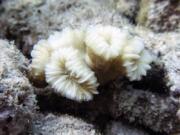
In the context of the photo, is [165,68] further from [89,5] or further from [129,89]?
[89,5]

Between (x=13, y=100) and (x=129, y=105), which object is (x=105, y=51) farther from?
(x=13, y=100)

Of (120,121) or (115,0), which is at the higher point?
(115,0)

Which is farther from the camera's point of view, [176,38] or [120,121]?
[176,38]

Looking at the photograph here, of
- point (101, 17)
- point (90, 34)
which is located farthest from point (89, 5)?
point (90, 34)

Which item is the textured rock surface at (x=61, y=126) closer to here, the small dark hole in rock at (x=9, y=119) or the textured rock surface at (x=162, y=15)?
the small dark hole in rock at (x=9, y=119)

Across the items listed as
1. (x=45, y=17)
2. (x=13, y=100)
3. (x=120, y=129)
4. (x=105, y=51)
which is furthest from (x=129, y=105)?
(x=45, y=17)

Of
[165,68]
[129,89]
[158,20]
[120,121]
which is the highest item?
[158,20]
